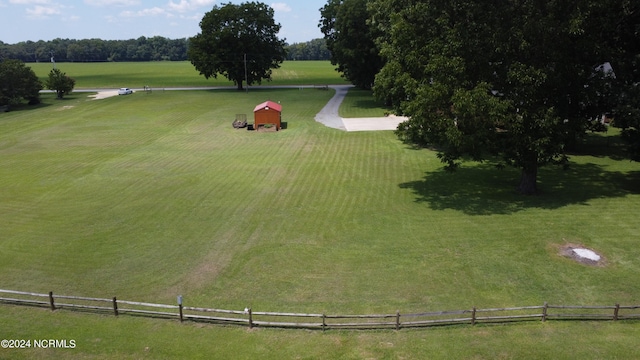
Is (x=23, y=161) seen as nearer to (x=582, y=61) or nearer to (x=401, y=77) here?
(x=401, y=77)

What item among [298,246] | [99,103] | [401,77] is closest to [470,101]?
[401,77]

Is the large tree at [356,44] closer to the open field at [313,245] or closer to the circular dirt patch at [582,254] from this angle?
the open field at [313,245]

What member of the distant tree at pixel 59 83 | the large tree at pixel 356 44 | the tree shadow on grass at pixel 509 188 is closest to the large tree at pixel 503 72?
the tree shadow on grass at pixel 509 188

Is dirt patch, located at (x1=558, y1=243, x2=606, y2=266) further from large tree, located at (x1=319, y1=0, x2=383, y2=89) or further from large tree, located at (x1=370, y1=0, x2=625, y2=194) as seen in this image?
large tree, located at (x1=319, y1=0, x2=383, y2=89)

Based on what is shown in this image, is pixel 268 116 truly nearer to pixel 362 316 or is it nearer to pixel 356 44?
pixel 356 44

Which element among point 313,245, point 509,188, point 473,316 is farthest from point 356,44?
point 473,316
